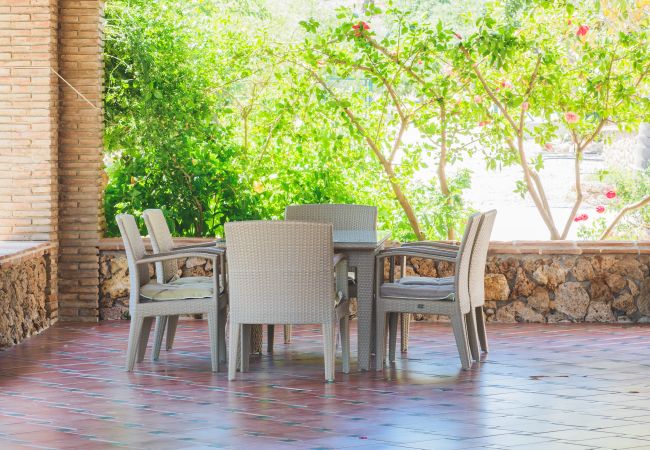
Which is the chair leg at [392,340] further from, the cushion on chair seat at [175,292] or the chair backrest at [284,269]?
the cushion on chair seat at [175,292]

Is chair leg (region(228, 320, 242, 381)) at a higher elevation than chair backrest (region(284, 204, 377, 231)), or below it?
below

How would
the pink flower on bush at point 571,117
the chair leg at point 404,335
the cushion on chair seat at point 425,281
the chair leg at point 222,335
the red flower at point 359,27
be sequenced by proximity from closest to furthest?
the chair leg at point 222,335 → the cushion on chair seat at point 425,281 → the chair leg at point 404,335 → the red flower at point 359,27 → the pink flower on bush at point 571,117

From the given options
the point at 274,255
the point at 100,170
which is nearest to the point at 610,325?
the point at 274,255

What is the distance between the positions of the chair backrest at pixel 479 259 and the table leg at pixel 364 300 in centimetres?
63

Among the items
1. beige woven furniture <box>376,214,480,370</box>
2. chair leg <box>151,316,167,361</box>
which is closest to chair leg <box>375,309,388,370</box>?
beige woven furniture <box>376,214,480,370</box>

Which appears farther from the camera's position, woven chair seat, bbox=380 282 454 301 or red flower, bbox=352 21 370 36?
red flower, bbox=352 21 370 36

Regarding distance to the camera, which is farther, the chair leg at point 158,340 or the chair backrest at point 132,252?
the chair leg at point 158,340

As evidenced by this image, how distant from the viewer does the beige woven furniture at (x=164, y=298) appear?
607 centimetres

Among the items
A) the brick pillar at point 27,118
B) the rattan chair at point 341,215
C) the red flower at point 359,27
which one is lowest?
the rattan chair at point 341,215

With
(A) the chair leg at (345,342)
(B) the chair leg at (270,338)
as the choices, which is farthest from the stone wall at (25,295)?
(A) the chair leg at (345,342)

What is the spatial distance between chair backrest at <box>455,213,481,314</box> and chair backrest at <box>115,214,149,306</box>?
181cm

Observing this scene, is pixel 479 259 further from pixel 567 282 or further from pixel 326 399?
pixel 567 282

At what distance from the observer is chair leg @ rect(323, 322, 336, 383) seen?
5.69m

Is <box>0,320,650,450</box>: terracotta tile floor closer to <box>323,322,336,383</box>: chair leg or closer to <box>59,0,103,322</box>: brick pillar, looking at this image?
<box>323,322,336,383</box>: chair leg
